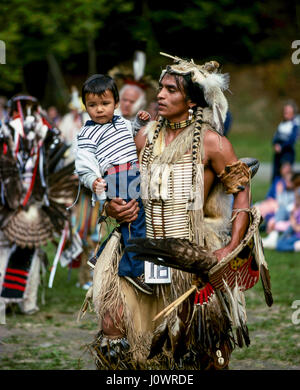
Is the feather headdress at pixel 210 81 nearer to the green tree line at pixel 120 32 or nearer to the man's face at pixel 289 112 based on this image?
the green tree line at pixel 120 32

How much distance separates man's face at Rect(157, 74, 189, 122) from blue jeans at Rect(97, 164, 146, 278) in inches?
14.1

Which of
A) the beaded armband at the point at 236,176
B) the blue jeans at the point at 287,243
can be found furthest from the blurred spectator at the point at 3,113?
the blue jeans at the point at 287,243

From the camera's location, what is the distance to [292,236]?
1045 centimetres

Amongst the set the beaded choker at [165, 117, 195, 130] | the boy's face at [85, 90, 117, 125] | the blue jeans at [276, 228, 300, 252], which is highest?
the boy's face at [85, 90, 117, 125]

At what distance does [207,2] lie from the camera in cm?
2342

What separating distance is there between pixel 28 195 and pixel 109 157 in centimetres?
285

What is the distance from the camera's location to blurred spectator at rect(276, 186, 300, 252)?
1030 cm

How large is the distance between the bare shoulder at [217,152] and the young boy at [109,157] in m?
0.42

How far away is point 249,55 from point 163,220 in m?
24.9

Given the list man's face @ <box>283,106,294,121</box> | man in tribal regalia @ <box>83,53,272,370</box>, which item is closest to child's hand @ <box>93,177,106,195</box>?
man in tribal regalia @ <box>83,53,272,370</box>

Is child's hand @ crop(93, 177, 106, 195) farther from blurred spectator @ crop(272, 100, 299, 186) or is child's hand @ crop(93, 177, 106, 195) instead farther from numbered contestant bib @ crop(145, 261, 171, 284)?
blurred spectator @ crop(272, 100, 299, 186)

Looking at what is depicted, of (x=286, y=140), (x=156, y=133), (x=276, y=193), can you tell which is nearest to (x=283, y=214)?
(x=276, y=193)

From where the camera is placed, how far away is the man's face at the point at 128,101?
6.75 metres

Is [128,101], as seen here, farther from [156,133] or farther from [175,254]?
[175,254]
